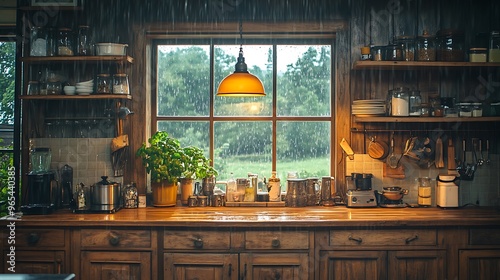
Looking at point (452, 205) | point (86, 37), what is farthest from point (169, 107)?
point (452, 205)

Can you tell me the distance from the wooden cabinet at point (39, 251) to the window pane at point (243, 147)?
1.40 meters

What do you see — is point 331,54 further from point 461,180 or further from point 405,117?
point 461,180

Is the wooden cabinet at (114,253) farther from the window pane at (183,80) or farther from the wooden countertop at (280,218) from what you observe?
the window pane at (183,80)

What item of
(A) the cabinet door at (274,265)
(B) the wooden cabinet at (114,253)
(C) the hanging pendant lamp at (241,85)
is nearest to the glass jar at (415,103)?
(C) the hanging pendant lamp at (241,85)

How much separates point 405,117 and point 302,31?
104 centimetres

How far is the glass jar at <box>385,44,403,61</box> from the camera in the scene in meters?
4.42

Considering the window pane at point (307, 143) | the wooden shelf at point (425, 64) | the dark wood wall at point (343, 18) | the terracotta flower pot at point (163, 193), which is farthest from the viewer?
the window pane at point (307, 143)

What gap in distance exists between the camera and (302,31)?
4.71 metres

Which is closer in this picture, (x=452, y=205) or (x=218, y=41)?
(x=452, y=205)

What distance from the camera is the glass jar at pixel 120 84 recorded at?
176 inches

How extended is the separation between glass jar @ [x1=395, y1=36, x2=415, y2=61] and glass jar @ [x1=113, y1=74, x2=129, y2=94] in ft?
6.68

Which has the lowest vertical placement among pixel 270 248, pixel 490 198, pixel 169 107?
pixel 270 248

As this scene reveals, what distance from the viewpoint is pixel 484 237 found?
4.02m

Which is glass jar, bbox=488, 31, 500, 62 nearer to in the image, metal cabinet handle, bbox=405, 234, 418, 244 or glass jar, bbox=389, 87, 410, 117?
glass jar, bbox=389, 87, 410, 117
